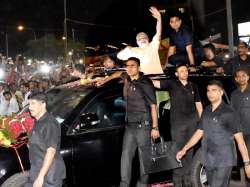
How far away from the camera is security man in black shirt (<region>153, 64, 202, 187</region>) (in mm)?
5695

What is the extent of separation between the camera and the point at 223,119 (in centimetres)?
450

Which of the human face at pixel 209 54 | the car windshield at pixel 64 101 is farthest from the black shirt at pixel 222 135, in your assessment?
the human face at pixel 209 54

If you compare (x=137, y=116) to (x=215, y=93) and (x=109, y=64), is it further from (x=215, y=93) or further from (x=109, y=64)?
(x=109, y=64)

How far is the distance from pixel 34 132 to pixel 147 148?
5.78ft

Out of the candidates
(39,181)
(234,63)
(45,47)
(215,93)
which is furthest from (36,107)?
(45,47)

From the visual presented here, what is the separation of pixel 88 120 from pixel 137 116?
25.4 inches

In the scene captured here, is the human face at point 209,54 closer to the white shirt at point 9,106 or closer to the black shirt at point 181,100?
the black shirt at point 181,100

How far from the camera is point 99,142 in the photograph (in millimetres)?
5320

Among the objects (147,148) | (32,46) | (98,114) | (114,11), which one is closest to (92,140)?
(98,114)

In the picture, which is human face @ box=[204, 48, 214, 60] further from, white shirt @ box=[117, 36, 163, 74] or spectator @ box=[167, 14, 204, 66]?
white shirt @ box=[117, 36, 163, 74]

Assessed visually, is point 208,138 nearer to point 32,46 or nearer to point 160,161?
point 160,161

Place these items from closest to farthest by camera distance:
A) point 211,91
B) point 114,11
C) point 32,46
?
point 211,91
point 114,11
point 32,46

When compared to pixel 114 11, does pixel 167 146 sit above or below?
below

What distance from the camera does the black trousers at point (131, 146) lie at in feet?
17.6
